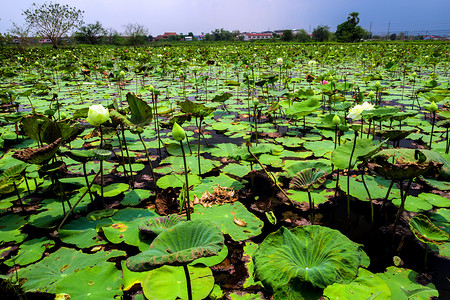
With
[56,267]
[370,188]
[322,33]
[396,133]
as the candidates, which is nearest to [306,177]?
[396,133]

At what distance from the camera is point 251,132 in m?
3.87

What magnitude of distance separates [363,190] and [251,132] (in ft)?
6.42

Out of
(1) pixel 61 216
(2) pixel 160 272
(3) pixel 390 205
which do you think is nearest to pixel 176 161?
(1) pixel 61 216

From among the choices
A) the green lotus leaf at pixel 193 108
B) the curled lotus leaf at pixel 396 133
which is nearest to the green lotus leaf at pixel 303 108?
the green lotus leaf at pixel 193 108

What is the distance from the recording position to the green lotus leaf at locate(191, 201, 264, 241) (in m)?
1.83

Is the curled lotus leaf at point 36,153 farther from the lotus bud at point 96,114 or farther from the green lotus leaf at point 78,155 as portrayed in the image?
the lotus bud at point 96,114

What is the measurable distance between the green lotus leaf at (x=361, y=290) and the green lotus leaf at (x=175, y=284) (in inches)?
25.0

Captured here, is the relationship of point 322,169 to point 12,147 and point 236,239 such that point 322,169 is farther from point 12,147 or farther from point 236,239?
point 12,147

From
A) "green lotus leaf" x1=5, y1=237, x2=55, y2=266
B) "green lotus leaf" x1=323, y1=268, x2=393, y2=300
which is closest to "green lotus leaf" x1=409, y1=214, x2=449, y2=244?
"green lotus leaf" x1=323, y1=268, x2=393, y2=300

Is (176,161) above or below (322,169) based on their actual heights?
below

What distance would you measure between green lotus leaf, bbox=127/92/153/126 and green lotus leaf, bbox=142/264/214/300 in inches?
46.8

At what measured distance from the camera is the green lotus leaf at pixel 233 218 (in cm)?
183

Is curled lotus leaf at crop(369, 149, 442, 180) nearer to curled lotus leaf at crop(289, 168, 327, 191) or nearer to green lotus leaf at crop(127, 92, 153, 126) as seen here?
curled lotus leaf at crop(289, 168, 327, 191)

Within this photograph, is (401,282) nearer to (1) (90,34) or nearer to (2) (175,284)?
(2) (175,284)
